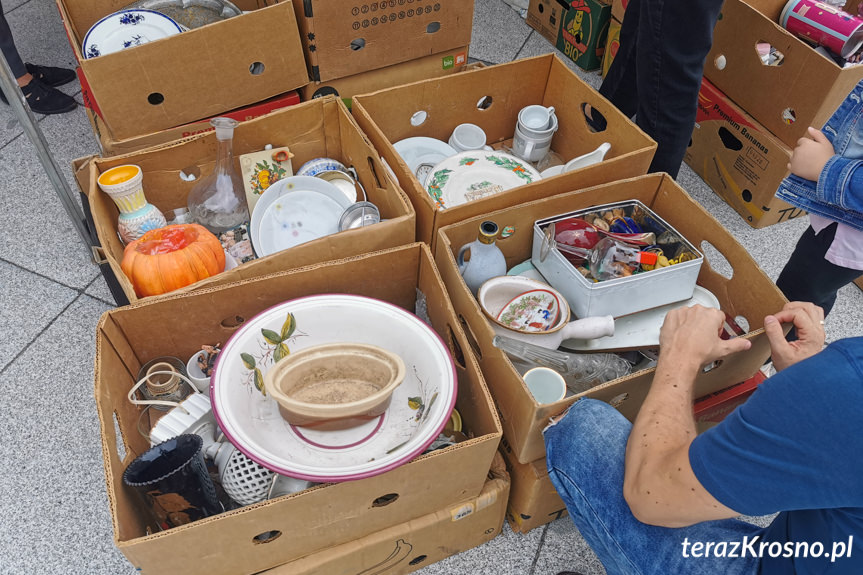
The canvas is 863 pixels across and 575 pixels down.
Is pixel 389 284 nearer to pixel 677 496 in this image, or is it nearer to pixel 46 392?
pixel 677 496

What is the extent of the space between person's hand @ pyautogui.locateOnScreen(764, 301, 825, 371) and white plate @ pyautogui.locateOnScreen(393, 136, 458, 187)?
882 millimetres

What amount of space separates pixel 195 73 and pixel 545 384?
41.4 inches

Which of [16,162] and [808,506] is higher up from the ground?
[808,506]

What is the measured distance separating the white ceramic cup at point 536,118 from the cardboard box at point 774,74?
2.37 ft

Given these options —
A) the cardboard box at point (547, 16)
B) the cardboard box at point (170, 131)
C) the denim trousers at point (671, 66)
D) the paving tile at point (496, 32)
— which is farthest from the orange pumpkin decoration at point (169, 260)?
the cardboard box at point (547, 16)

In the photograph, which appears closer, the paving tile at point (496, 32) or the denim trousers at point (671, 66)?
the denim trousers at point (671, 66)

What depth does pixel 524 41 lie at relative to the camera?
274cm

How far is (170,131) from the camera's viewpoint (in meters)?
1.39

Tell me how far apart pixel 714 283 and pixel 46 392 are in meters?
1.61

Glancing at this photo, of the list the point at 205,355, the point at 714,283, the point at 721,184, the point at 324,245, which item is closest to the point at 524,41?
the point at 721,184

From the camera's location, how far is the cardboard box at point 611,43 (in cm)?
234

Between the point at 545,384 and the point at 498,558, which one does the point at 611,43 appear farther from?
the point at 498,558

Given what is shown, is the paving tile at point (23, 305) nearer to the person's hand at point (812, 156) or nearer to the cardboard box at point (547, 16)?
the person's hand at point (812, 156)

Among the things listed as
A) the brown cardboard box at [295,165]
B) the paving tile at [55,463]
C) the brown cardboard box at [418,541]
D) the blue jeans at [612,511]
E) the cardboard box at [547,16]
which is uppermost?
the brown cardboard box at [295,165]
